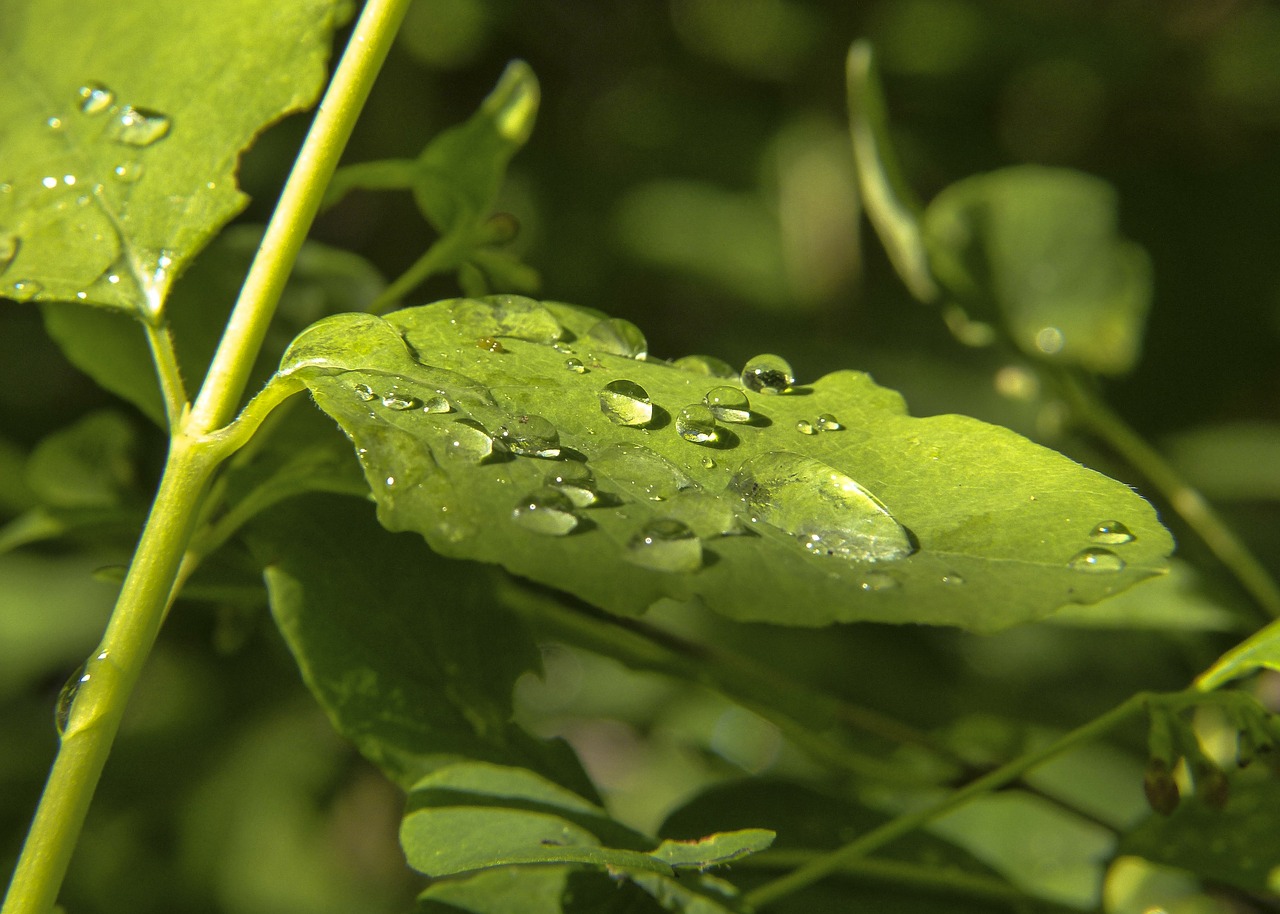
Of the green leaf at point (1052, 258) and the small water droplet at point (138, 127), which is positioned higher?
the small water droplet at point (138, 127)

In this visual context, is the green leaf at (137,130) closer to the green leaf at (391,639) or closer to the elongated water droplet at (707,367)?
the green leaf at (391,639)

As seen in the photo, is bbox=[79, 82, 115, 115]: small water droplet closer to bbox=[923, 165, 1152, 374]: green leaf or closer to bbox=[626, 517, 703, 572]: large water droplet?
bbox=[626, 517, 703, 572]: large water droplet

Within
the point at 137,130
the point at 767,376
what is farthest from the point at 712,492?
the point at 137,130

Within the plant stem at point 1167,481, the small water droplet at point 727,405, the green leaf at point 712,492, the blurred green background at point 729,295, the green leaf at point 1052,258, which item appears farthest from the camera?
the blurred green background at point 729,295

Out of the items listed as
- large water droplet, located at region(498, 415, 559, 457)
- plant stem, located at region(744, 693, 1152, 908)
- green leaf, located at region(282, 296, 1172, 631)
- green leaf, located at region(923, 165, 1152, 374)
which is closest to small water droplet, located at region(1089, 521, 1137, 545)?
green leaf, located at region(282, 296, 1172, 631)

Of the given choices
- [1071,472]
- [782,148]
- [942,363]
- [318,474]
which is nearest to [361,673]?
[318,474]

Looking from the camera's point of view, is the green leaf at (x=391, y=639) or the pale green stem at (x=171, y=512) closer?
the pale green stem at (x=171, y=512)

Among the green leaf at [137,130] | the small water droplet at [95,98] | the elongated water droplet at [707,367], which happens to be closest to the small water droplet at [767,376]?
the elongated water droplet at [707,367]
